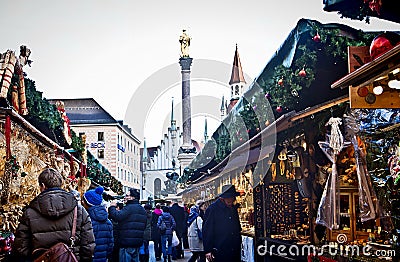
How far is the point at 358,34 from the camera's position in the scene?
661 cm

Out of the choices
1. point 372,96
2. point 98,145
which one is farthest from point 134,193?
point 98,145

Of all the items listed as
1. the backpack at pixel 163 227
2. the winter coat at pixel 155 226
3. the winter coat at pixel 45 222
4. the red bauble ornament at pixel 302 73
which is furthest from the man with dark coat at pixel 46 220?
the winter coat at pixel 155 226

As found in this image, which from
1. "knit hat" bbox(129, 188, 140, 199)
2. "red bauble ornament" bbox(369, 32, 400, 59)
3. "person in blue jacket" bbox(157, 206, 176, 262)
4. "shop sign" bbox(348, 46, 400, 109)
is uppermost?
"red bauble ornament" bbox(369, 32, 400, 59)

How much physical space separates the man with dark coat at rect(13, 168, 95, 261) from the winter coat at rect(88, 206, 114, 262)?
292 cm

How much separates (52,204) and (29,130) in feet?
11.8

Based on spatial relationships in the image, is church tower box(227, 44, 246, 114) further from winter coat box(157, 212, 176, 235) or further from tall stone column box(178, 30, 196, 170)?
winter coat box(157, 212, 176, 235)

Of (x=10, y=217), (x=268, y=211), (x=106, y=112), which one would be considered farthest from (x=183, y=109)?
Result: (x=10, y=217)

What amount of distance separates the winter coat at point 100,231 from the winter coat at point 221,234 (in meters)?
1.42

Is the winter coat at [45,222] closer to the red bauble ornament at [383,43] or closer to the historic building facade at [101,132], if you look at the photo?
the red bauble ornament at [383,43]

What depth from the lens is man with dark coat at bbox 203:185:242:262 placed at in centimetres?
802

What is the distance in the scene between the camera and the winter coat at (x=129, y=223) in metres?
9.34

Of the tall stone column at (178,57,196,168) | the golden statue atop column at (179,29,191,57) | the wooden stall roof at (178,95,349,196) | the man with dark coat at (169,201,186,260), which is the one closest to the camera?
the wooden stall roof at (178,95,349,196)

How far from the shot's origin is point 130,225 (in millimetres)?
9344

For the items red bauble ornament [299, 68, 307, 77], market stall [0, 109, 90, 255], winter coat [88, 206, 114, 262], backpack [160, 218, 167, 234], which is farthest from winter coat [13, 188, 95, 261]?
backpack [160, 218, 167, 234]
